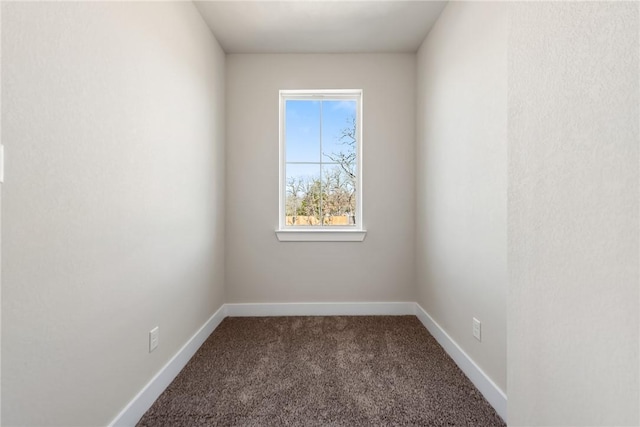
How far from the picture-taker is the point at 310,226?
299 cm

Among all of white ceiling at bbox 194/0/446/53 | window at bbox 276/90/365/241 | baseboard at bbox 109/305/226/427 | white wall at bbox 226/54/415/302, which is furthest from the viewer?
window at bbox 276/90/365/241

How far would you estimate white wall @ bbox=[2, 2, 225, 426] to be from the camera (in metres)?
0.92

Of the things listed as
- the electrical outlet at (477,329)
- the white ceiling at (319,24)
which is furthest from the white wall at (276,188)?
the electrical outlet at (477,329)

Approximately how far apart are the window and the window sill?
0.11 meters

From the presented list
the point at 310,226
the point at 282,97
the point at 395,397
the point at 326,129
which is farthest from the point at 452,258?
the point at 282,97

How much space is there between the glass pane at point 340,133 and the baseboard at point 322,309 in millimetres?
1286

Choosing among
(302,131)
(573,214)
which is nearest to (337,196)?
(302,131)

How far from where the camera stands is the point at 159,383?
1.67 m

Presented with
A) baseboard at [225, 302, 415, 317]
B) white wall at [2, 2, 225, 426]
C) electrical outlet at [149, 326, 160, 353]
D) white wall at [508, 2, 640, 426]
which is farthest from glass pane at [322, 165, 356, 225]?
white wall at [508, 2, 640, 426]

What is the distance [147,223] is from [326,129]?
1.93 m

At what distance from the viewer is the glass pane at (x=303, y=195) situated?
9.83 feet

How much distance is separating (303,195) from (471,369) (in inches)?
76.5

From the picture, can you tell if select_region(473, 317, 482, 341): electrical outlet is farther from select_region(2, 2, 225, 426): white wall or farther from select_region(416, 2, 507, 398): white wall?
select_region(2, 2, 225, 426): white wall

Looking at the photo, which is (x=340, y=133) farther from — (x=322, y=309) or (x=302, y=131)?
(x=322, y=309)
